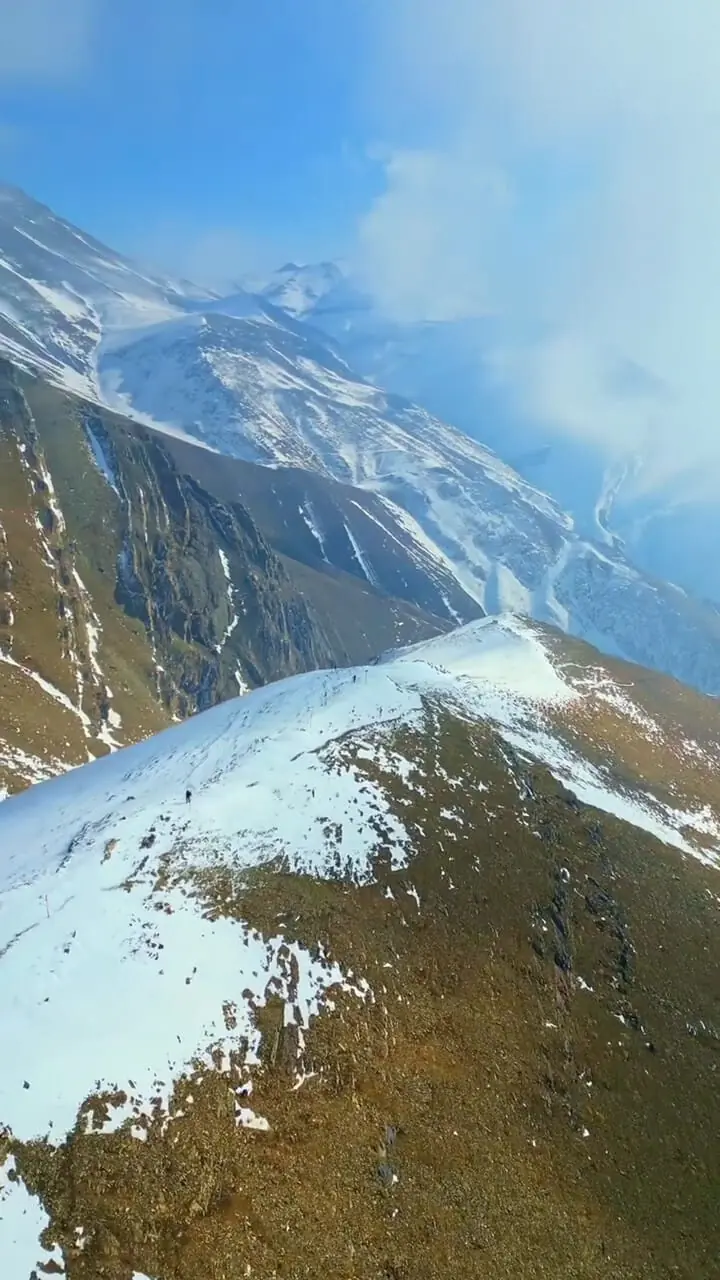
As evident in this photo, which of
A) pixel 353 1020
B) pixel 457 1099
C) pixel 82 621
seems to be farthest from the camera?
pixel 82 621

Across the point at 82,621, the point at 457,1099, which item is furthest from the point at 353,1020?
the point at 82,621

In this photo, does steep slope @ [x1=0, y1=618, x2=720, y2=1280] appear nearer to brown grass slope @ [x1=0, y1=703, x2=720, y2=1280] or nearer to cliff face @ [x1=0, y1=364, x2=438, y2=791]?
brown grass slope @ [x1=0, y1=703, x2=720, y2=1280]

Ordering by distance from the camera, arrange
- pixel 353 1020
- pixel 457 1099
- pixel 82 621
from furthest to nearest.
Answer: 1. pixel 82 621
2. pixel 353 1020
3. pixel 457 1099

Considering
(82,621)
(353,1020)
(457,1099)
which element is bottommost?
(82,621)

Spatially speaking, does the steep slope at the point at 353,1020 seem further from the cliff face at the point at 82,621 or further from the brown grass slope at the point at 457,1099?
the cliff face at the point at 82,621

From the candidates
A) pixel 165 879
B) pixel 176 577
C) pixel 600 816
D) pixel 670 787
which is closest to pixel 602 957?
pixel 600 816

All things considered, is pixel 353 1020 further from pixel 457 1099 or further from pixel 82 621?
pixel 82 621

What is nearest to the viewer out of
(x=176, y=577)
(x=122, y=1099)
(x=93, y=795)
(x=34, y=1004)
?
(x=122, y=1099)

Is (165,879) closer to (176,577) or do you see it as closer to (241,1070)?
(241,1070)
